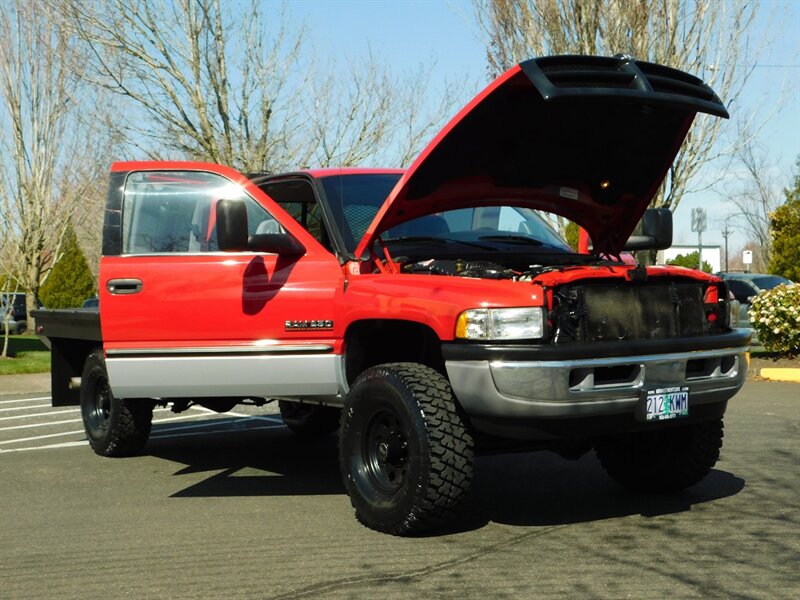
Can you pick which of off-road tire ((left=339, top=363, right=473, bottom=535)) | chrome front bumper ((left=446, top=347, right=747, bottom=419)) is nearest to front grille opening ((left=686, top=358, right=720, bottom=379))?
chrome front bumper ((left=446, top=347, right=747, bottom=419))

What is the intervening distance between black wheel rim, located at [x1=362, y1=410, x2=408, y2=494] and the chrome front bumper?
47cm

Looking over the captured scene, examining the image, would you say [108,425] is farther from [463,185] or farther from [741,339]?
[741,339]

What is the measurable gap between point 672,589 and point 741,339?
1902 millimetres

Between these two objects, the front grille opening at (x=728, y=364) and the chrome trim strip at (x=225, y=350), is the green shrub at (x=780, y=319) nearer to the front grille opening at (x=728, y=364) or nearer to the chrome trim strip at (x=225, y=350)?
the front grille opening at (x=728, y=364)

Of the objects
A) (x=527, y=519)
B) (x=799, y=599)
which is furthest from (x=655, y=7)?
(x=799, y=599)

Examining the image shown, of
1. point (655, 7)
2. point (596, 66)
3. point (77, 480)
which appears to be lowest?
point (77, 480)

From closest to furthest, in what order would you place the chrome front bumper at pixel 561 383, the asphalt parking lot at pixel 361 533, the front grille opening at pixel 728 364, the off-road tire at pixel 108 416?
the asphalt parking lot at pixel 361 533 < the chrome front bumper at pixel 561 383 < the front grille opening at pixel 728 364 < the off-road tire at pixel 108 416

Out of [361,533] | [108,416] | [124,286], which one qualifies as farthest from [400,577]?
[108,416]

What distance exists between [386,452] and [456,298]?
93 cm

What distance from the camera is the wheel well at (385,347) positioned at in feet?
19.7

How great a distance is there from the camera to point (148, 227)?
6777mm

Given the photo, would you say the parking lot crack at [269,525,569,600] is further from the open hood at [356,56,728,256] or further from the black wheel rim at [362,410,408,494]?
the open hood at [356,56,728,256]

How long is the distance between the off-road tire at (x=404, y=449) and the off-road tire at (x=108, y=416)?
9.19 feet

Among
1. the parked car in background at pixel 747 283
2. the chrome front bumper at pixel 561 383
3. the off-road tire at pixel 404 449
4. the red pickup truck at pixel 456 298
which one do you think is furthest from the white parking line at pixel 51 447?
the parked car in background at pixel 747 283
